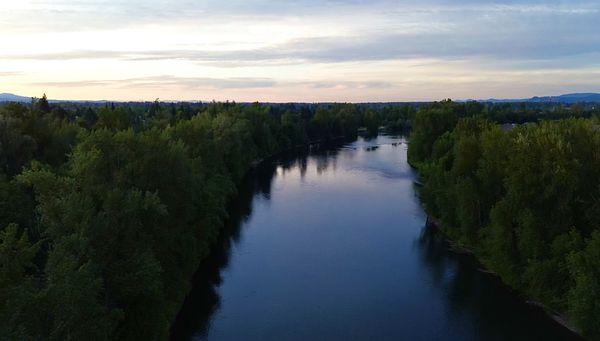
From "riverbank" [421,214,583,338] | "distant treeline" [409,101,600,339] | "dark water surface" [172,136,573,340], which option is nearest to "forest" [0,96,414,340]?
"dark water surface" [172,136,573,340]

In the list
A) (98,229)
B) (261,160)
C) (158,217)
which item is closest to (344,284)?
(158,217)

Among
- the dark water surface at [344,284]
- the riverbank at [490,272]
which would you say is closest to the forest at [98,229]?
the dark water surface at [344,284]

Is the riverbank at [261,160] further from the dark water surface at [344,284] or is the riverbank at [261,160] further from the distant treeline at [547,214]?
the distant treeline at [547,214]

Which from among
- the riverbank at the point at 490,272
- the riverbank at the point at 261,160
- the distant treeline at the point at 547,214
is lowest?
the riverbank at the point at 490,272

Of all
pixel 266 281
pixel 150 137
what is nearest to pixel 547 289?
pixel 266 281

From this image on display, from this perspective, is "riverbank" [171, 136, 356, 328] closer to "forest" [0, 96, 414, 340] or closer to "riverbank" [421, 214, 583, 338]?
"forest" [0, 96, 414, 340]

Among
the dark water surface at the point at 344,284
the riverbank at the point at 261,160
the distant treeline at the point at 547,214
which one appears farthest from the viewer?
the riverbank at the point at 261,160

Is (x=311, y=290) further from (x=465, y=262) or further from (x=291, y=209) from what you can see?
(x=291, y=209)
